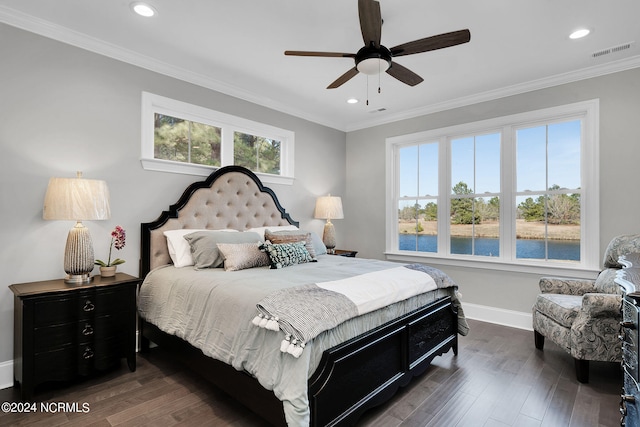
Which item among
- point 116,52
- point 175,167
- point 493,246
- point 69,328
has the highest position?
point 116,52

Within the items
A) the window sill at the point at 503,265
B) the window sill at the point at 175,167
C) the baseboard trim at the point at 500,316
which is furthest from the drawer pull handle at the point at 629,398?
the window sill at the point at 175,167

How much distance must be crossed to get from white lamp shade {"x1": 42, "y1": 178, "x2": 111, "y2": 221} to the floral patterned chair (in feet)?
12.2

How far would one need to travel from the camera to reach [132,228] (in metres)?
3.06

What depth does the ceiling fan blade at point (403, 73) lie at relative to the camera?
246cm

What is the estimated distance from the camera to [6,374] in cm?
243

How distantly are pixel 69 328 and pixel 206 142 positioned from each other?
7.09ft

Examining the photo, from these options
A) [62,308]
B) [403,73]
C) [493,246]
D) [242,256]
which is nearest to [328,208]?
[242,256]

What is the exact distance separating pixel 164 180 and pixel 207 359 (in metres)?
1.87

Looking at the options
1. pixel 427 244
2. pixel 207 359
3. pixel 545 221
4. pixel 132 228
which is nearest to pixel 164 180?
pixel 132 228

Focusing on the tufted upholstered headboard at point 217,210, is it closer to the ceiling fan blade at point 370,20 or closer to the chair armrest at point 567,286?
the ceiling fan blade at point 370,20

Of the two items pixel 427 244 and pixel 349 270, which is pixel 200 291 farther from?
pixel 427 244

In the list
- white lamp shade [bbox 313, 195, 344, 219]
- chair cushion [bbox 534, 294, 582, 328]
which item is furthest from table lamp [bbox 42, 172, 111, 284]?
chair cushion [bbox 534, 294, 582, 328]

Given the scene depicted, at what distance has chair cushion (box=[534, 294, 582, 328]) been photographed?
2.65 m

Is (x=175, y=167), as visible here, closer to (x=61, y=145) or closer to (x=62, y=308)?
(x=61, y=145)
